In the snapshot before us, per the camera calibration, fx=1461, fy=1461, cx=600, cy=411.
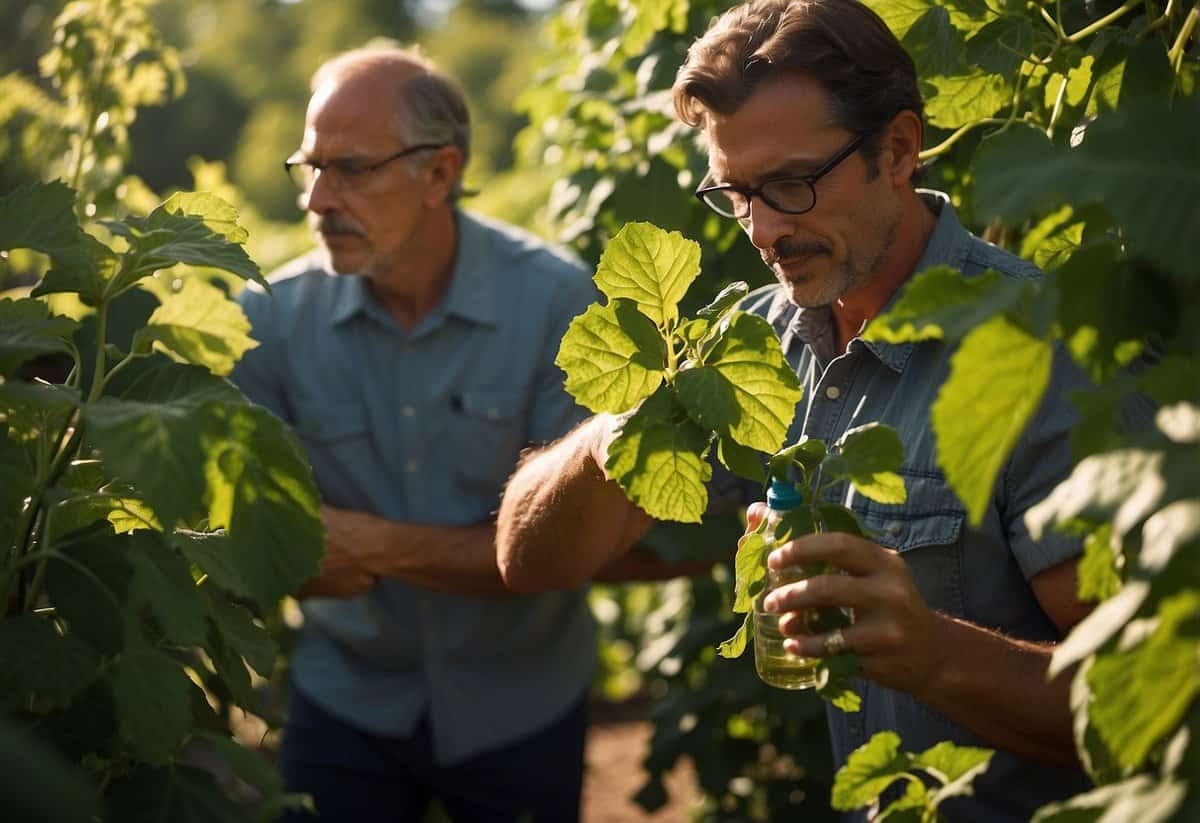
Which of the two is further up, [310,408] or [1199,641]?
[1199,641]

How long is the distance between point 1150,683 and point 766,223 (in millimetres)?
1293

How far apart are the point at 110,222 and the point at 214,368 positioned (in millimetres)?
439

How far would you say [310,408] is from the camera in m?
3.87

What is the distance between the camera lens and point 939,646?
2.01 meters

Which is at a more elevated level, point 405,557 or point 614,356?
point 614,356

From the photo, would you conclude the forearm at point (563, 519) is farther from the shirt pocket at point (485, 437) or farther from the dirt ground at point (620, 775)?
the dirt ground at point (620, 775)

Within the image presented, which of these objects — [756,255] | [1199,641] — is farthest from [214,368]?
[756,255]

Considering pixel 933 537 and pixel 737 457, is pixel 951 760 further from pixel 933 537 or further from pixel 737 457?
pixel 933 537

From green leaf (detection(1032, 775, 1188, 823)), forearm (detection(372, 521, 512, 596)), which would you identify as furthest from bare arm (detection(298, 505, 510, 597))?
green leaf (detection(1032, 775, 1188, 823))

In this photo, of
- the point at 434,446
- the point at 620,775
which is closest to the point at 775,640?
the point at 434,446

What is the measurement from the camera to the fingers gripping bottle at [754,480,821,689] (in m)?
1.92

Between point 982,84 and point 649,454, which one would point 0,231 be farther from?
point 982,84

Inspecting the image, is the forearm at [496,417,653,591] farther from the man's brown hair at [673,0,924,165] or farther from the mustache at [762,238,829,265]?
the man's brown hair at [673,0,924,165]

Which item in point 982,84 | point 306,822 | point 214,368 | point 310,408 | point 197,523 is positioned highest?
point 982,84
